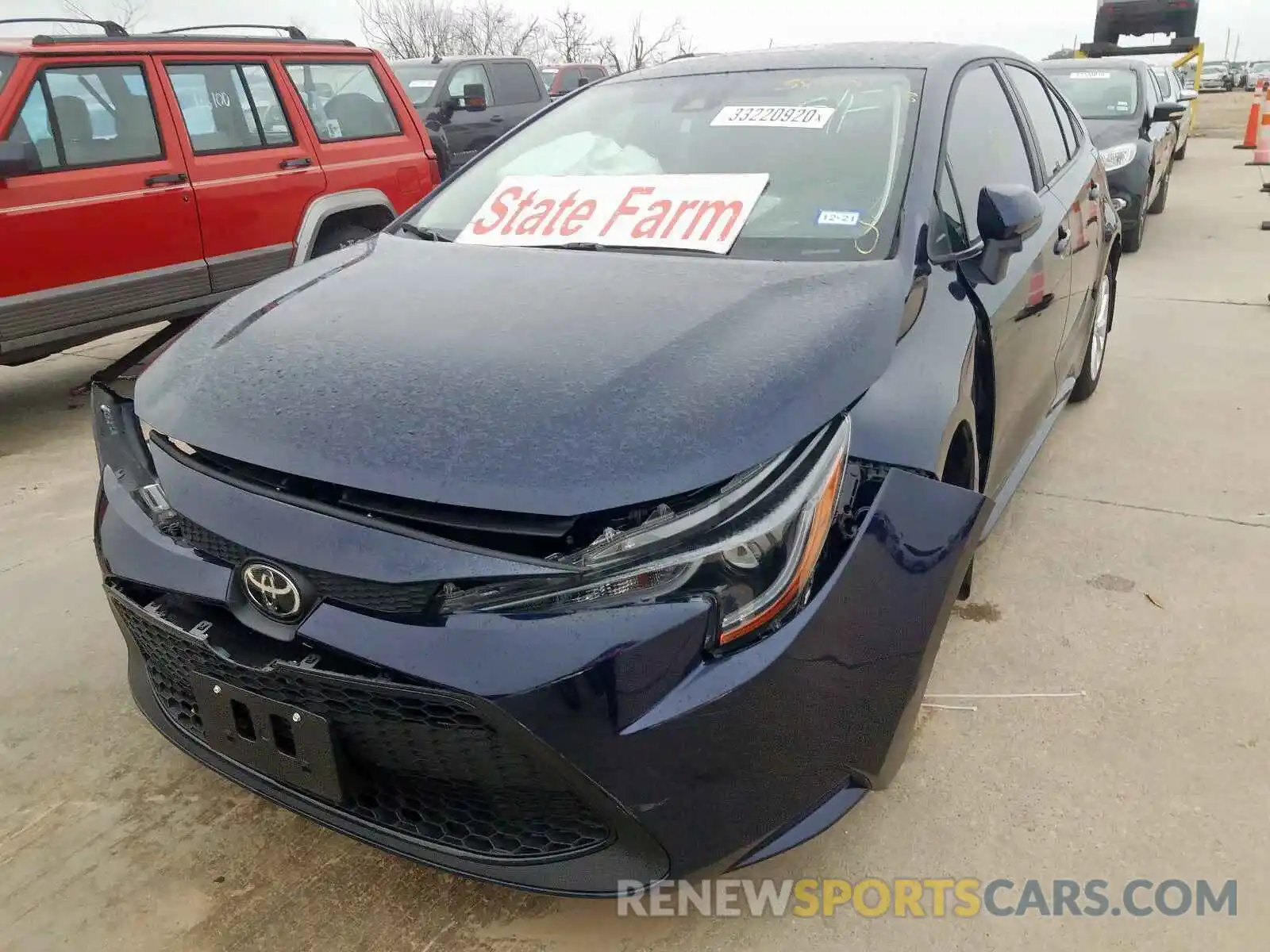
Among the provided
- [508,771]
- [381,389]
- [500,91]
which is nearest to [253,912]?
[508,771]

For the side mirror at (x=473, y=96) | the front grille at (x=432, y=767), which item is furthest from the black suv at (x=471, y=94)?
the front grille at (x=432, y=767)

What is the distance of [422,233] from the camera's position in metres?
2.78

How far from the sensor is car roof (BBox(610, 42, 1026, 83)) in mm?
2793

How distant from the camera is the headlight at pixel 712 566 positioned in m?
1.52

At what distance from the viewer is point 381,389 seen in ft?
5.86

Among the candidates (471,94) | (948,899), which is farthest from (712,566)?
(471,94)

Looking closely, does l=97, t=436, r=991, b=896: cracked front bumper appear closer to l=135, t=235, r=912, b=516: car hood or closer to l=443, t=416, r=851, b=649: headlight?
l=443, t=416, r=851, b=649: headlight

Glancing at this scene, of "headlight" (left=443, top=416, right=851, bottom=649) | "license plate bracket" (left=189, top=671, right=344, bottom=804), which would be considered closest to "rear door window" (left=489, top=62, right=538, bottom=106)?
"license plate bracket" (left=189, top=671, right=344, bottom=804)

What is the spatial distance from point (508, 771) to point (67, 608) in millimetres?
2139

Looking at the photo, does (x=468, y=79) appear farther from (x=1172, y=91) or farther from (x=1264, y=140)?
(x=1264, y=140)

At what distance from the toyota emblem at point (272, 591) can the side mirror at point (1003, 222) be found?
173cm

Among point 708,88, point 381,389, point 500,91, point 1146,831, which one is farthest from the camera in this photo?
point 500,91

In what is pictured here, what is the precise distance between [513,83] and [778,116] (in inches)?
354

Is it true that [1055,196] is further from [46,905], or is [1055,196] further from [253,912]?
[46,905]
